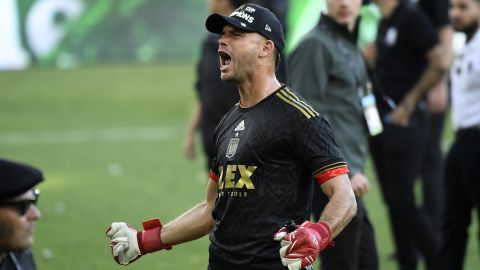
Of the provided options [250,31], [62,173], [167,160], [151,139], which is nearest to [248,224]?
[250,31]

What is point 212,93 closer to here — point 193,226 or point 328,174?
point 193,226

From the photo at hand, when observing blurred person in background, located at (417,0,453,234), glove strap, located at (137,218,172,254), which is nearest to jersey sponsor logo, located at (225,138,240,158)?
glove strap, located at (137,218,172,254)

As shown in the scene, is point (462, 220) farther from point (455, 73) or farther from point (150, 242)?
point (150, 242)

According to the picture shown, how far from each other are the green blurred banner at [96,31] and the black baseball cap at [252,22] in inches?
725

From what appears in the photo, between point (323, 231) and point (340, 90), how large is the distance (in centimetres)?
232

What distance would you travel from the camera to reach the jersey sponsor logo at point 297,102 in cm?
554

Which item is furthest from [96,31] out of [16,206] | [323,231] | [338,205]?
[16,206]

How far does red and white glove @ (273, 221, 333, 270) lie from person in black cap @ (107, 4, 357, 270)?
16cm

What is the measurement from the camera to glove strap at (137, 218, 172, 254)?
19.4 ft

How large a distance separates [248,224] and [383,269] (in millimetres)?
4593

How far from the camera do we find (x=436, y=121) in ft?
37.8

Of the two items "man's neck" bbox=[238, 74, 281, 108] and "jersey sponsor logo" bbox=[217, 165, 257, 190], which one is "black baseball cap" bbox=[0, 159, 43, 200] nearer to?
"jersey sponsor logo" bbox=[217, 165, 257, 190]

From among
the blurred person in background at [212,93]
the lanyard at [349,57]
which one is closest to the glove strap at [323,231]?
the lanyard at [349,57]

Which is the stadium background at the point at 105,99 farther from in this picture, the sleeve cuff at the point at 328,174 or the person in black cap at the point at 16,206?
the person in black cap at the point at 16,206
